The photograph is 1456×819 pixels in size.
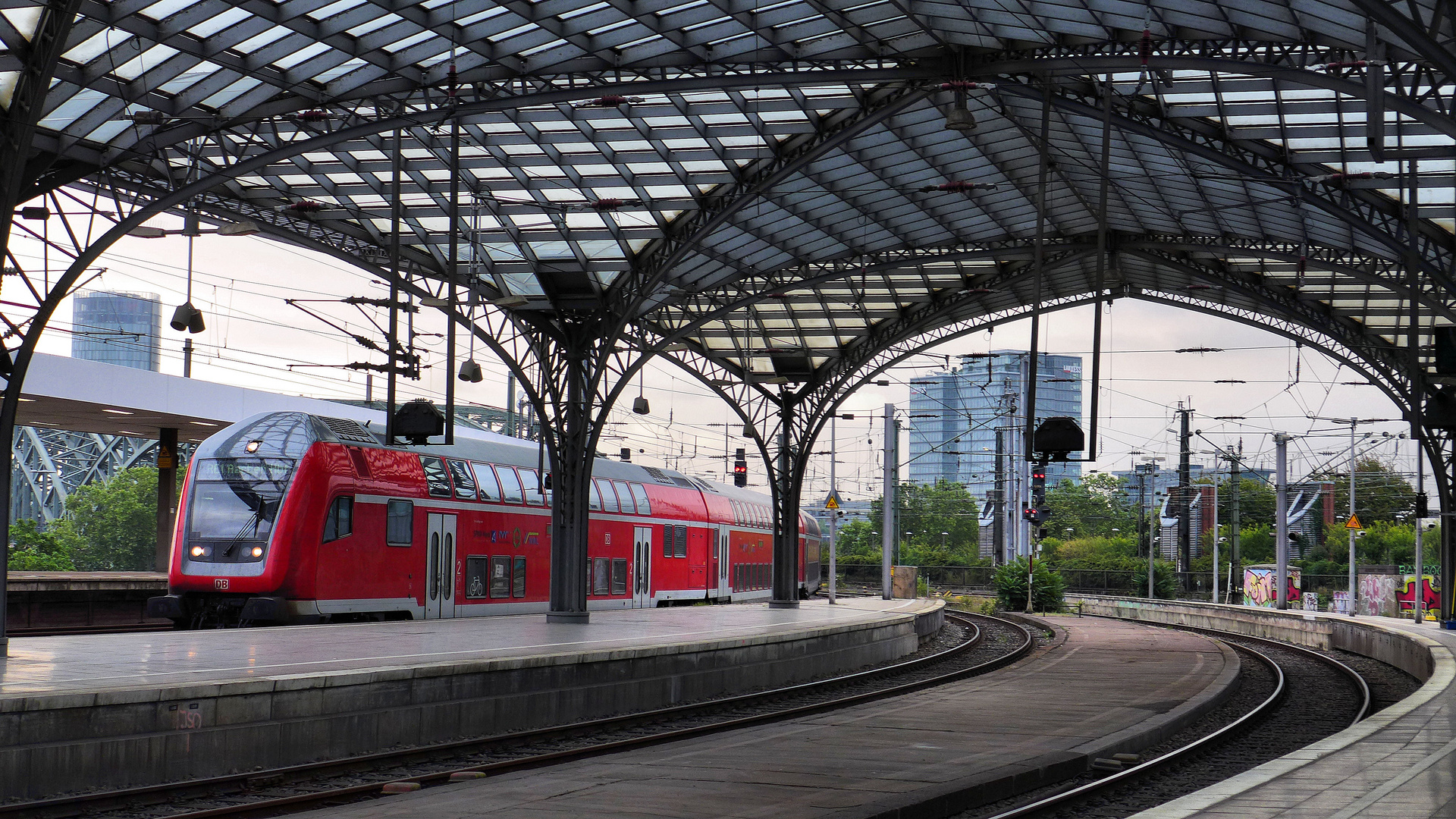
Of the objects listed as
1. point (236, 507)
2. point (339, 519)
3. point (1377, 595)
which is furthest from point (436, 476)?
point (1377, 595)

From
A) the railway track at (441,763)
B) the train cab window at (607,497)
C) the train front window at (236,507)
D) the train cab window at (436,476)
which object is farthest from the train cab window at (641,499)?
the train front window at (236,507)

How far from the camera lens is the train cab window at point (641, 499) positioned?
3594 centimetres

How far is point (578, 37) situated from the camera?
845 inches

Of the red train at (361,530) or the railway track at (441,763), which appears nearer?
the railway track at (441,763)

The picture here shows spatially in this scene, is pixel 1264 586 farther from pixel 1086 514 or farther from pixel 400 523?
pixel 1086 514

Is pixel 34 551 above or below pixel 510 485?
below

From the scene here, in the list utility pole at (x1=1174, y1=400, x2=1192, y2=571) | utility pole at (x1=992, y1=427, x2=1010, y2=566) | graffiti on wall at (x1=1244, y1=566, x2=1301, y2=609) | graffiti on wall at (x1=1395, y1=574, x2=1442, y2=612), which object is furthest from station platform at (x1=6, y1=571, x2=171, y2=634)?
utility pole at (x1=1174, y1=400, x2=1192, y2=571)

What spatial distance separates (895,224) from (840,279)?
16.8 ft

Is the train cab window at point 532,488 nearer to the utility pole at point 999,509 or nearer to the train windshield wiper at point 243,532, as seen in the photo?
the train windshield wiper at point 243,532

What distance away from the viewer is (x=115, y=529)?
8456 centimetres

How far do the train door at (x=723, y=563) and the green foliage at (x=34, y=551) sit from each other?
40365 mm

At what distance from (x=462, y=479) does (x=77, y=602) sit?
10506mm

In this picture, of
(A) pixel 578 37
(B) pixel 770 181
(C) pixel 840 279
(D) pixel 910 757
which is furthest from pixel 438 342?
(D) pixel 910 757

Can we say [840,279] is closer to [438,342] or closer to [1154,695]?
[1154,695]
